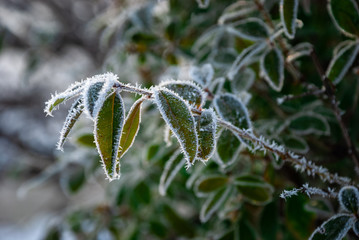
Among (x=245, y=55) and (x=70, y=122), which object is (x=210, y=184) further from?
(x=70, y=122)

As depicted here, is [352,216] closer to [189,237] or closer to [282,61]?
[282,61]

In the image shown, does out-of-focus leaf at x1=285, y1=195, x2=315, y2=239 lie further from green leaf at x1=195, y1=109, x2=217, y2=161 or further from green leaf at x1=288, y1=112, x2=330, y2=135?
green leaf at x1=195, y1=109, x2=217, y2=161

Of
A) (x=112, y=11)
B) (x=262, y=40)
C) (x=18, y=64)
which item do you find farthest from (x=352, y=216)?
(x=18, y=64)

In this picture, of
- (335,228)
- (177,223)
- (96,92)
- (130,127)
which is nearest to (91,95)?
(96,92)

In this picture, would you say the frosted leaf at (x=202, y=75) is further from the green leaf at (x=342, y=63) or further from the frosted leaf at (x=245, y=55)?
the green leaf at (x=342, y=63)

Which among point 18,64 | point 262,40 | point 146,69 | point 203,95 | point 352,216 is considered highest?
point 18,64

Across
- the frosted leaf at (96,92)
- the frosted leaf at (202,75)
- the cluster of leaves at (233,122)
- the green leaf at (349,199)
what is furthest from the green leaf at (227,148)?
the frosted leaf at (96,92)
